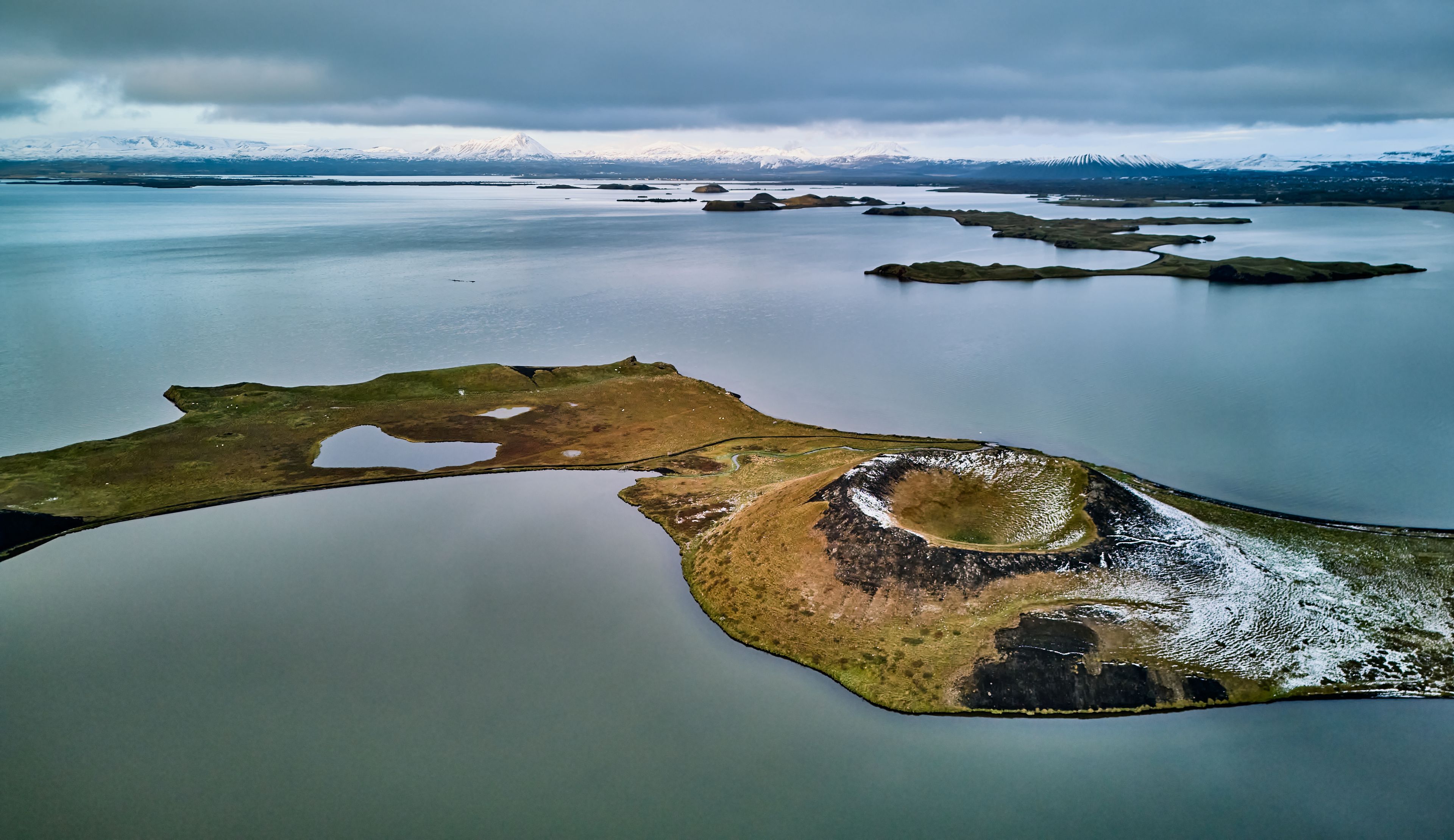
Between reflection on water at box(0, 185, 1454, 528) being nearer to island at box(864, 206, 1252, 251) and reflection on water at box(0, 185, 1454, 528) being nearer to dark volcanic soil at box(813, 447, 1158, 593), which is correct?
island at box(864, 206, 1252, 251)

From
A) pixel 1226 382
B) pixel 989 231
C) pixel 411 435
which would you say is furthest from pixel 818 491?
pixel 989 231

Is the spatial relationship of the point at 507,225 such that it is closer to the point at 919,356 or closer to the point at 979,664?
the point at 919,356

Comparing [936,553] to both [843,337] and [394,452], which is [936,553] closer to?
[394,452]

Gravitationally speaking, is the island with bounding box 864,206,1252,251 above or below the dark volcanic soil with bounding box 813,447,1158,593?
above

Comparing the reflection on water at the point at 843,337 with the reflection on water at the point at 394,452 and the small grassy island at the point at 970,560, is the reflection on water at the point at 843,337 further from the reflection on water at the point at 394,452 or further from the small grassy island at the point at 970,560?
the reflection on water at the point at 394,452

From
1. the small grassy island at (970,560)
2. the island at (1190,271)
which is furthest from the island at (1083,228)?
the small grassy island at (970,560)

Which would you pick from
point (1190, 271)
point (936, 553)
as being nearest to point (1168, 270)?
point (1190, 271)

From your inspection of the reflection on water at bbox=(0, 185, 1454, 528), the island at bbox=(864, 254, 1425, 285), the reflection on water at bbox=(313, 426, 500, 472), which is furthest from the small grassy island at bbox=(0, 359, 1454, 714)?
the island at bbox=(864, 254, 1425, 285)
